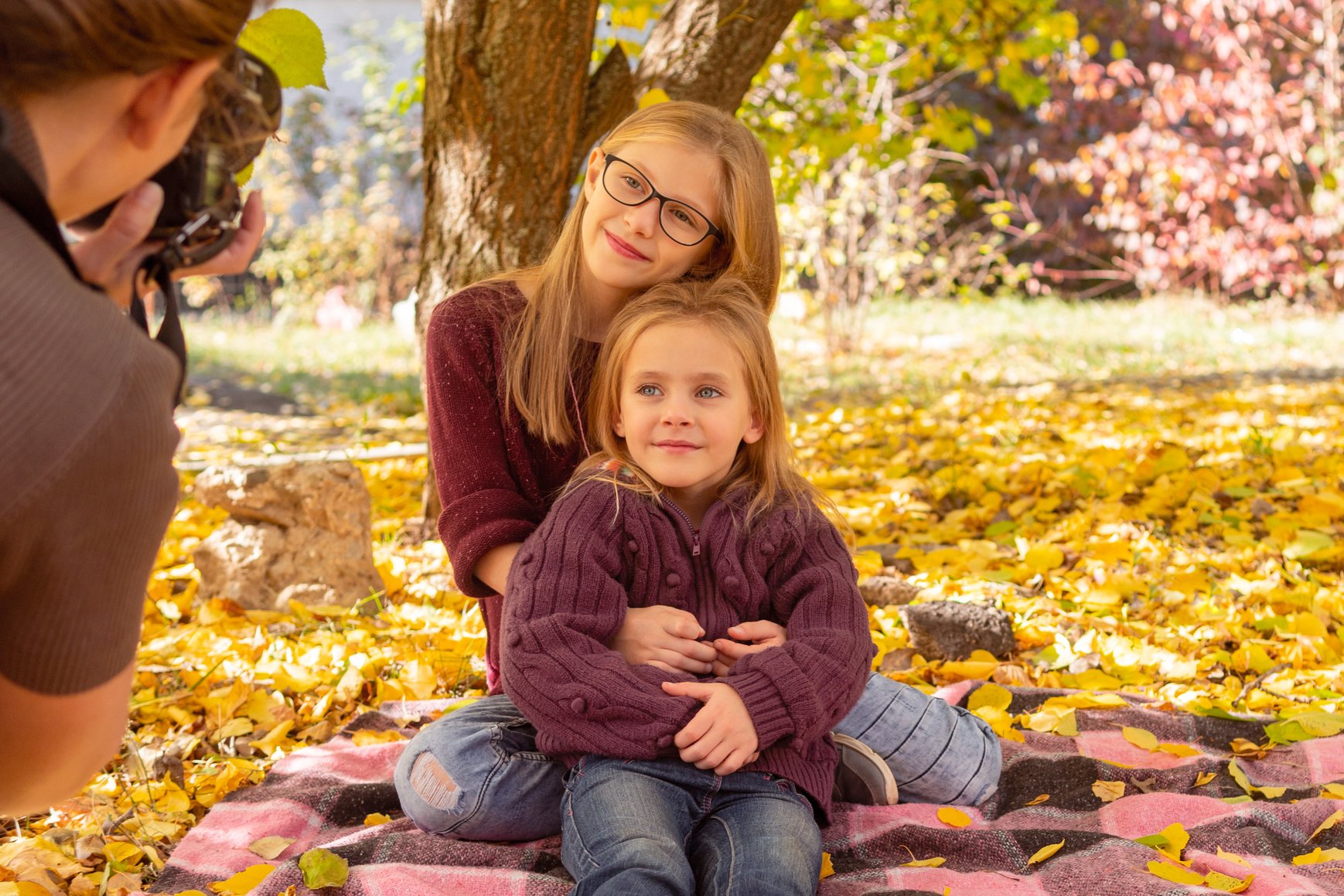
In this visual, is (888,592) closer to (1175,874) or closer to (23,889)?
(1175,874)

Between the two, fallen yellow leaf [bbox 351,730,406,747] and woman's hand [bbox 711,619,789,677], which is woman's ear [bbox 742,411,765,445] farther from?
fallen yellow leaf [bbox 351,730,406,747]

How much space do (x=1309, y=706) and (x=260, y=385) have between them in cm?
591

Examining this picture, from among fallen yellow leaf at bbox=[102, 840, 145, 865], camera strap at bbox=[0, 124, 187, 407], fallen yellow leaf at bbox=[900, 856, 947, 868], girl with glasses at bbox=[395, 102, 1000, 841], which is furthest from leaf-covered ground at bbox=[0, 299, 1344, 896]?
camera strap at bbox=[0, 124, 187, 407]

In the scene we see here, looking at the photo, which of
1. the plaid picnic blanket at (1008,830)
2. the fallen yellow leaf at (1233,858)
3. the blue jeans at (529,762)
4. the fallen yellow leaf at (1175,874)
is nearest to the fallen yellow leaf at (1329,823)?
the plaid picnic blanket at (1008,830)

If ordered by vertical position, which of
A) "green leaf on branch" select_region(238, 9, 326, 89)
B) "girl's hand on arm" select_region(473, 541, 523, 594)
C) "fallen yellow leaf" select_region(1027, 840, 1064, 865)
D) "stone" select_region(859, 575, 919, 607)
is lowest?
"fallen yellow leaf" select_region(1027, 840, 1064, 865)

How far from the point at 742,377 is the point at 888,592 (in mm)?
1373

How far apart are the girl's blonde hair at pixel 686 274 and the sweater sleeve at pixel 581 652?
13.2 inches

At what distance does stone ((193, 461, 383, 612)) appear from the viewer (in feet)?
10.9

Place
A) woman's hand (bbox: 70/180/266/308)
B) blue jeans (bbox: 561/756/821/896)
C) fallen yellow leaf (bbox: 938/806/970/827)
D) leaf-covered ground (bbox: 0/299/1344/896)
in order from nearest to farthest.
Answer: woman's hand (bbox: 70/180/266/308) < blue jeans (bbox: 561/756/821/896) < fallen yellow leaf (bbox: 938/806/970/827) < leaf-covered ground (bbox: 0/299/1344/896)

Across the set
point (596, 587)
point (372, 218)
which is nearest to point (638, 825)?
point (596, 587)

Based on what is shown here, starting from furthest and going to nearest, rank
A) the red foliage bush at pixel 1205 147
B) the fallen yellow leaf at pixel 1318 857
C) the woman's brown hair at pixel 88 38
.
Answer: the red foliage bush at pixel 1205 147, the fallen yellow leaf at pixel 1318 857, the woman's brown hair at pixel 88 38

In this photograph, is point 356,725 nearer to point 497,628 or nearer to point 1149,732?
point 497,628

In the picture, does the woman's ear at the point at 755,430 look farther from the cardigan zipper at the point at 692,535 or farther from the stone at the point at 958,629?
the stone at the point at 958,629

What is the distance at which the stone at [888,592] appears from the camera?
10.8 feet
